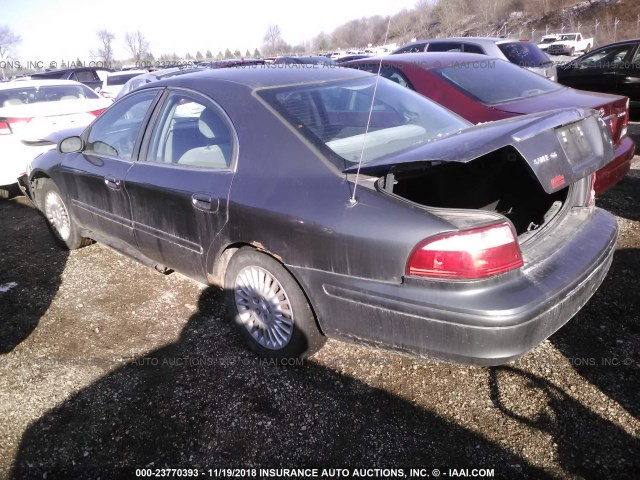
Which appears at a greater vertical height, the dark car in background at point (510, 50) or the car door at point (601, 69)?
the dark car in background at point (510, 50)

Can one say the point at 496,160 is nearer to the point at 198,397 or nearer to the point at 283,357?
the point at 283,357

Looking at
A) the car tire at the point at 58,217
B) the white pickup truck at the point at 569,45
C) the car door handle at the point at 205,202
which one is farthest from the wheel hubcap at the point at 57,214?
the white pickup truck at the point at 569,45

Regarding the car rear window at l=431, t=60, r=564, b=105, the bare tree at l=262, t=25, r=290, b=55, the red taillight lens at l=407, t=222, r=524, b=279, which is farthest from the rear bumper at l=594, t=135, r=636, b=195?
the bare tree at l=262, t=25, r=290, b=55

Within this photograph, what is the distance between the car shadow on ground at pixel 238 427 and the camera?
220cm

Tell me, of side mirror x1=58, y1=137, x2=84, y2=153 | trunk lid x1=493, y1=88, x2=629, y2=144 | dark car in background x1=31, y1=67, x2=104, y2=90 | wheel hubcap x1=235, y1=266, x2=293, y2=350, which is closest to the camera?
Answer: wheel hubcap x1=235, y1=266, x2=293, y2=350

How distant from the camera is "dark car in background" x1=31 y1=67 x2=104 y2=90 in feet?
54.7

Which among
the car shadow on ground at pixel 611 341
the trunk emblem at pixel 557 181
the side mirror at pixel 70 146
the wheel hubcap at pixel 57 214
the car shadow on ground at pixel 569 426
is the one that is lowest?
the car shadow on ground at pixel 569 426

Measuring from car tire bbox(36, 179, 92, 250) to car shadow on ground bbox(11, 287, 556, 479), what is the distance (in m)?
2.02

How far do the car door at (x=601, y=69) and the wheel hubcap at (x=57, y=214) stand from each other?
30.7ft

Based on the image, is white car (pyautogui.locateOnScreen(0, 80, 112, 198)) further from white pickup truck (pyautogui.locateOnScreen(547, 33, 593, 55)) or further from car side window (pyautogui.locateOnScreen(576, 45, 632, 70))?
white pickup truck (pyautogui.locateOnScreen(547, 33, 593, 55))

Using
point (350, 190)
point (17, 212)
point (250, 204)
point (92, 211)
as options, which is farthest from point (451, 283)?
point (17, 212)


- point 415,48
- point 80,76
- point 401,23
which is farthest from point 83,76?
point 401,23

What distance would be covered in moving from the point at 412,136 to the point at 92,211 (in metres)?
2.56

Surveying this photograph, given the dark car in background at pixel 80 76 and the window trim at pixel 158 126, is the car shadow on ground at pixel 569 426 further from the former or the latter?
the dark car in background at pixel 80 76
